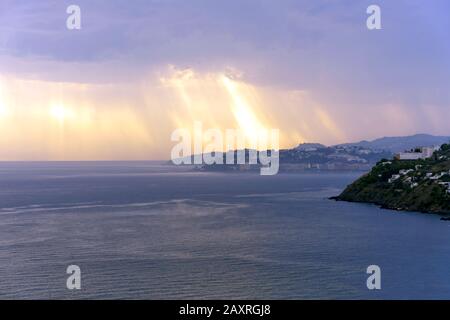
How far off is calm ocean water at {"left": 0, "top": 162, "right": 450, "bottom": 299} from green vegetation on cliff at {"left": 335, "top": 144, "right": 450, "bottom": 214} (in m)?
2.35

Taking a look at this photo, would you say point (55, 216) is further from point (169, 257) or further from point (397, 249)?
point (397, 249)

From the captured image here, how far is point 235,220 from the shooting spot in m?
27.0

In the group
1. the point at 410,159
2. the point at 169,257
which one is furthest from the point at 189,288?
the point at 410,159

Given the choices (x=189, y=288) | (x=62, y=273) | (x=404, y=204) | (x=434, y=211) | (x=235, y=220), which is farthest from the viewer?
(x=404, y=204)

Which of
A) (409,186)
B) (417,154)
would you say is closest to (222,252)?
(409,186)

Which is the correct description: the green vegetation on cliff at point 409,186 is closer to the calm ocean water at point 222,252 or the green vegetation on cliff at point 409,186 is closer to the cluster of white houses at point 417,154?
the calm ocean water at point 222,252

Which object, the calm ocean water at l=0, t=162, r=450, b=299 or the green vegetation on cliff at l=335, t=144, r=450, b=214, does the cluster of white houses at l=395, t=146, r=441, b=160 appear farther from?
the calm ocean water at l=0, t=162, r=450, b=299

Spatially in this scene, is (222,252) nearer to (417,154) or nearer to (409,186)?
(409,186)

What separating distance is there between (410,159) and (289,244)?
30.0 metres

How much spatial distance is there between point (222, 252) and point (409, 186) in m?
21.2

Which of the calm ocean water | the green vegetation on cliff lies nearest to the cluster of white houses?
the green vegetation on cliff

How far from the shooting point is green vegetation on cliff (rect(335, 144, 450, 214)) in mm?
30573

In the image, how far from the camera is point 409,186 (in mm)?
34438

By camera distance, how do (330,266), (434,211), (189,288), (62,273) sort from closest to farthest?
(189,288) → (62,273) → (330,266) → (434,211)
